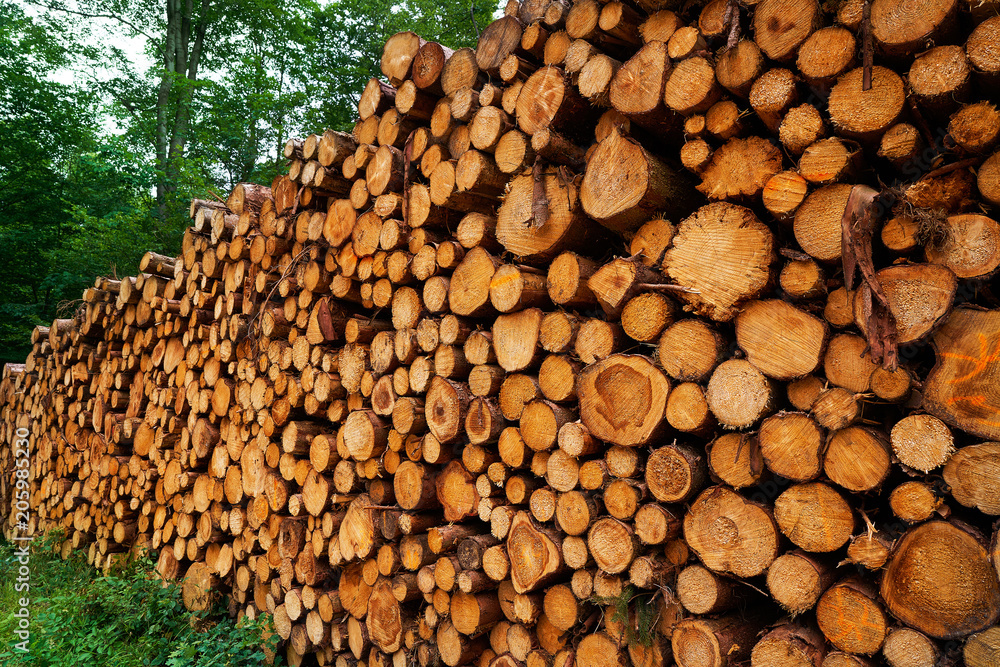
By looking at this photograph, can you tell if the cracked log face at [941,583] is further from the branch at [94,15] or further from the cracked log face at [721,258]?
the branch at [94,15]

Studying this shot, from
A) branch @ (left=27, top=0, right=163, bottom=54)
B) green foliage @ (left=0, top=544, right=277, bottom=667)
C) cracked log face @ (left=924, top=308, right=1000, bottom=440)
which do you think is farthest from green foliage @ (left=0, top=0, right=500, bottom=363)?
cracked log face @ (left=924, top=308, right=1000, bottom=440)

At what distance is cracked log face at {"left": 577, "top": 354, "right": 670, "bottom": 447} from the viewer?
2.07 meters

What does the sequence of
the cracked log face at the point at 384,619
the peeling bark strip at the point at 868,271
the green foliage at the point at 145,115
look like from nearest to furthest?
the peeling bark strip at the point at 868,271 → the cracked log face at the point at 384,619 → the green foliage at the point at 145,115

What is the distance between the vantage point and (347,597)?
3115mm

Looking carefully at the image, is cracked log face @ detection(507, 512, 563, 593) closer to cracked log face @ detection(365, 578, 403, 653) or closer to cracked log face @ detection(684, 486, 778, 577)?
cracked log face @ detection(684, 486, 778, 577)

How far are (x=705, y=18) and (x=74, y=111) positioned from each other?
11656mm

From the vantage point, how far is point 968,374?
1.57m

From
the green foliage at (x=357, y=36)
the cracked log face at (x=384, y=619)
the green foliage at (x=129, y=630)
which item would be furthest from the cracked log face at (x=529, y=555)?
the green foliage at (x=357, y=36)

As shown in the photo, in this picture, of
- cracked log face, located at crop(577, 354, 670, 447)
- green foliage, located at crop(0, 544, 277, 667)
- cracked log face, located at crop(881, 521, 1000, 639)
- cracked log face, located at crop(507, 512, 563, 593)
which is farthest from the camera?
green foliage, located at crop(0, 544, 277, 667)

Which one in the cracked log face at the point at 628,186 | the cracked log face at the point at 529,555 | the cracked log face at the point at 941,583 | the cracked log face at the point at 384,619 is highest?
the cracked log face at the point at 628,186

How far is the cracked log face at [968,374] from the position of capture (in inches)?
60.6

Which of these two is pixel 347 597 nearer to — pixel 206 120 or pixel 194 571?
pixel 194 571

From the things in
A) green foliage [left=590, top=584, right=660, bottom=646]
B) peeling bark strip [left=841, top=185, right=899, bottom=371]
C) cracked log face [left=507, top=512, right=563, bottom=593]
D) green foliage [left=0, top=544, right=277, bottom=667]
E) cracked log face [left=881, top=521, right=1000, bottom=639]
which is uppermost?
peeling bark strip [left=841, top=185, right=899, bottom=371]

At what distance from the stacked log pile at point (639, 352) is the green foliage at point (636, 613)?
0.01 metres
